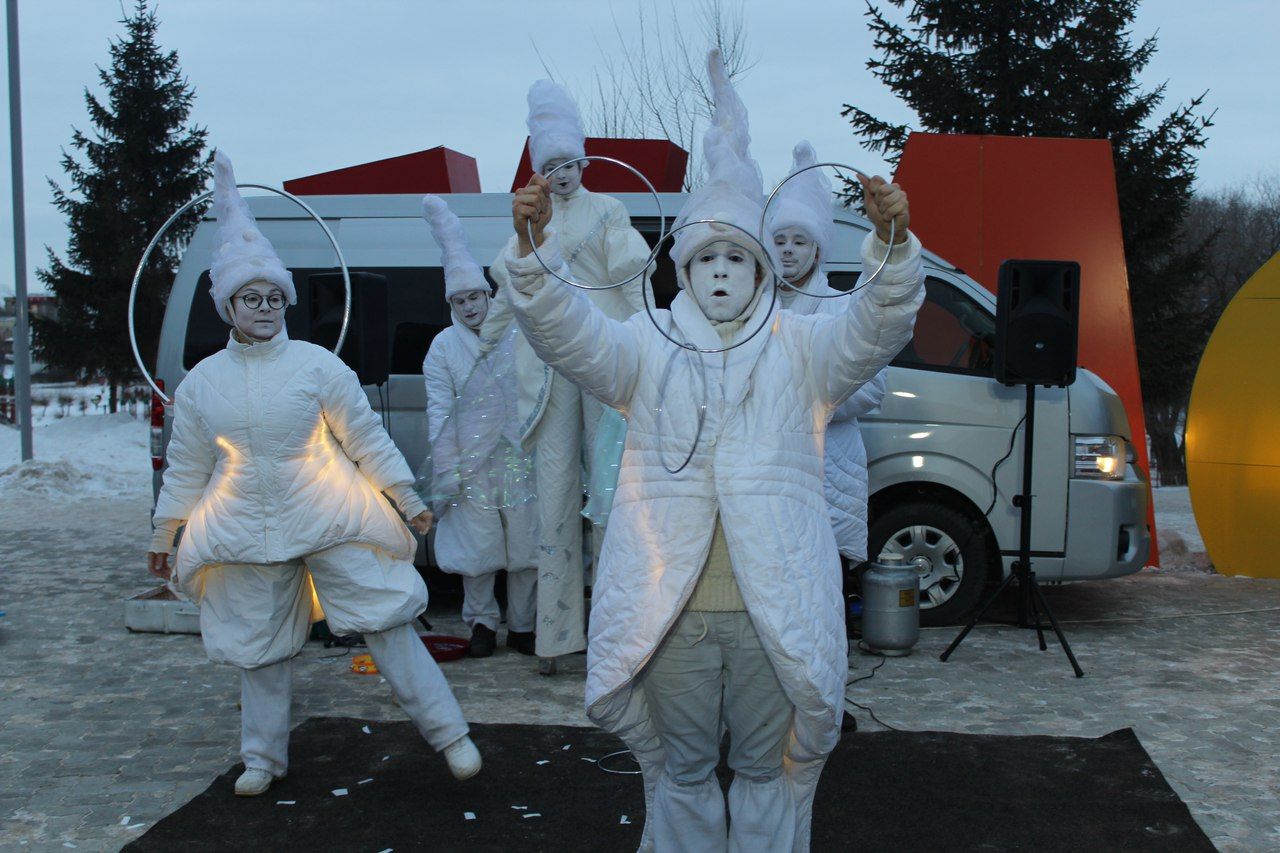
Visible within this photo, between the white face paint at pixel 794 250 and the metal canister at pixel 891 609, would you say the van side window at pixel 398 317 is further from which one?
the white face paint at pixel 794 250

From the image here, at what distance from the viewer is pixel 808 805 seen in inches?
132

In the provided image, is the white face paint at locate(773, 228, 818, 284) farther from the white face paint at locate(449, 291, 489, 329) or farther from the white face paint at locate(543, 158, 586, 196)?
the white face paint at locate(449, 291, 489, 329)

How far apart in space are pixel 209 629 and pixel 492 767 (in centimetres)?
119

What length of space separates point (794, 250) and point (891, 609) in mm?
2594

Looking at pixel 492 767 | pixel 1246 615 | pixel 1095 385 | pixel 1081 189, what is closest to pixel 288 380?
pixel 492 767

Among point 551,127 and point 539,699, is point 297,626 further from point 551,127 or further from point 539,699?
point 551,127

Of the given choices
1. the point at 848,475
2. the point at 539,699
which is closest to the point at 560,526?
the point at 539,699

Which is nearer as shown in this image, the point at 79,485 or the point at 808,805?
the point at 808,805

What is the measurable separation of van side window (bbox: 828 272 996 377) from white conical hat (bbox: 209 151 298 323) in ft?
12.7

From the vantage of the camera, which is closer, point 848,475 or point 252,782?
point 252,782

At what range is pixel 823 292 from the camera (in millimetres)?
5035

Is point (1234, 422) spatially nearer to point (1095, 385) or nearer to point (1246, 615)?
point (1246, 615)

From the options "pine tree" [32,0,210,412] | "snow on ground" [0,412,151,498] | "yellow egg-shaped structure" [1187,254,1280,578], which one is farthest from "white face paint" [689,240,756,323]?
"pine tree" [32,0,210,412]

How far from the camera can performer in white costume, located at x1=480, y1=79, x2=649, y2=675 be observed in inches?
227
